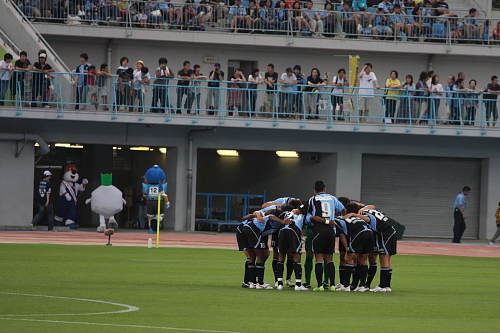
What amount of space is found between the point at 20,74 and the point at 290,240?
54.4ft

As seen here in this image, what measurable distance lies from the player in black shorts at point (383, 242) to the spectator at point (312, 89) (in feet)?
52.4

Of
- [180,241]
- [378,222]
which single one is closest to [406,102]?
[180,241]

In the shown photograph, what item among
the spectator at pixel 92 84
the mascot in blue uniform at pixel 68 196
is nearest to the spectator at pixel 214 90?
the spectator at pixel 92 84

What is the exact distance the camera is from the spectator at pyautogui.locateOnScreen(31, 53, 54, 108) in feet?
94.7

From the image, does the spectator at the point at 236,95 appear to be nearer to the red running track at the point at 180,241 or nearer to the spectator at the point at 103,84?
the spectator at the point at 103,84

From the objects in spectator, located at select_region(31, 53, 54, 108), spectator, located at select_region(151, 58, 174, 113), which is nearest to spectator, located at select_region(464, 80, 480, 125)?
spectator, located at select_region(151, 58, 174, 113)

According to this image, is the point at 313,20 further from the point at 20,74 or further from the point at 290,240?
the point at 290,240

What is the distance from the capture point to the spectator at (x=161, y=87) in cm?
3033

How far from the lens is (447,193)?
1423 inches

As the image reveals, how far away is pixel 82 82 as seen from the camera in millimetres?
29609

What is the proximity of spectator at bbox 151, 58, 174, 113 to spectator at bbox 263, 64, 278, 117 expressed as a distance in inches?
137

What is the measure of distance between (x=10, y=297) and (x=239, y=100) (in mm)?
19233

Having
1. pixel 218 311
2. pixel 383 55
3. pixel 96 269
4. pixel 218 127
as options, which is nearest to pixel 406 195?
pixel 383 55

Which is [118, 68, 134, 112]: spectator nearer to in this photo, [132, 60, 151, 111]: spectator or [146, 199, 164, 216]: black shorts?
[132, 60, 151, 111]: spectator
